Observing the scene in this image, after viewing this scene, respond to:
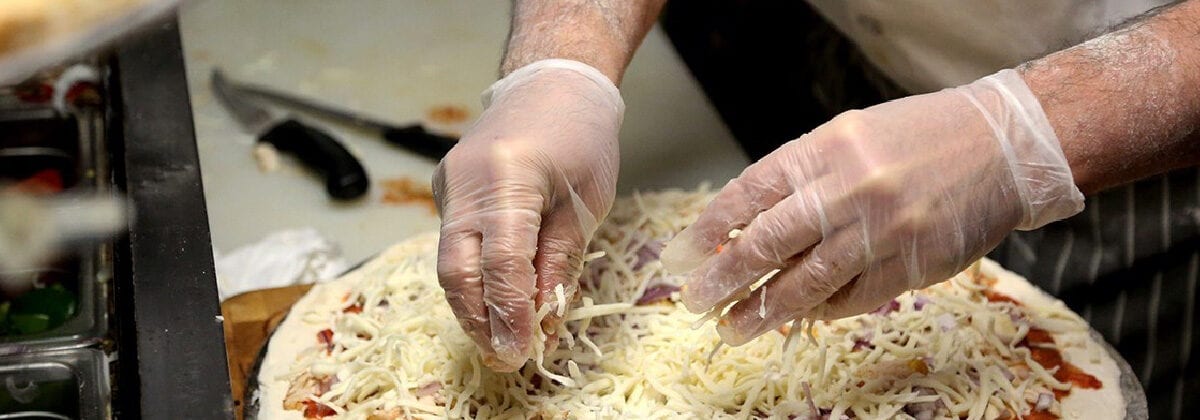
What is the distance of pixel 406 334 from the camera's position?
1.75 metres

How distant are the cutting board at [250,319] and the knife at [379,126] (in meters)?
0.70

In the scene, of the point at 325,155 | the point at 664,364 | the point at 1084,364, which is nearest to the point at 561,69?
the point at 664,364

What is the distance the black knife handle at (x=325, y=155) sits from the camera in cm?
258

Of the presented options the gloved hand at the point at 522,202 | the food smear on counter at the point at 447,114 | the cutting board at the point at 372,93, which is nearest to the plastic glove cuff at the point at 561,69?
the gloved hand at the point at 522,202

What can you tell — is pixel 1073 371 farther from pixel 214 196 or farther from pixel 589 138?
pixel 214 196

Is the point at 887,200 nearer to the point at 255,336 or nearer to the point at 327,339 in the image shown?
the point at 327,339

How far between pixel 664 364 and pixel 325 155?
1238mm

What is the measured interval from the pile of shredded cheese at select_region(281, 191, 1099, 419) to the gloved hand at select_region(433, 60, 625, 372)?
81 millimetres

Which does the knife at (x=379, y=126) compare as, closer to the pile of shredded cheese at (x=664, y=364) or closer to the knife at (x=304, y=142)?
the knife at (x=304, y=142)

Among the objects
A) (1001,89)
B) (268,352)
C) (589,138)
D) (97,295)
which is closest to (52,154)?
(97,295)

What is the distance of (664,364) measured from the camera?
5.67ft

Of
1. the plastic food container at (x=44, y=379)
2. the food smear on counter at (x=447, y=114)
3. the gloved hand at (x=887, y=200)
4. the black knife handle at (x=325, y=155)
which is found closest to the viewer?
the gloved hand at (x=887, y=200)

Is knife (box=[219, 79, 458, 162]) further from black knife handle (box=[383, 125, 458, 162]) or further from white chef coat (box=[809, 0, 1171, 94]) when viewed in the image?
white chef coat (box=[809, 0, 1171, 94])

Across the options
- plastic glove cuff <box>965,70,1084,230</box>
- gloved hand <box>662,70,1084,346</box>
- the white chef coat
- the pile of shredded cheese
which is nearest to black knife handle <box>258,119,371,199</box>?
the pile of shredded cheese
